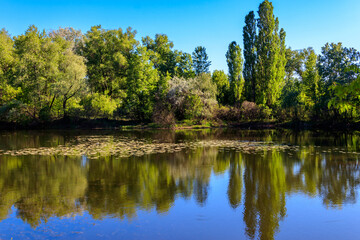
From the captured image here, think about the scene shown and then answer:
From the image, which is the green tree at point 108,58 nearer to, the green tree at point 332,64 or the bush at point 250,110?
the bush at point 250,110

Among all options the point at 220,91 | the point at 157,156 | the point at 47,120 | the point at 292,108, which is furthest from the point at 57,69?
the point at 292,108

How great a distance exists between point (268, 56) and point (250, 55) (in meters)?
2.76

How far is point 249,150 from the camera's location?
16.3m

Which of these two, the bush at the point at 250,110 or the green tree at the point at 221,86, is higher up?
the green tree at the point at 221,86

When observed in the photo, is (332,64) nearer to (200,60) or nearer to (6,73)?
(200,60)

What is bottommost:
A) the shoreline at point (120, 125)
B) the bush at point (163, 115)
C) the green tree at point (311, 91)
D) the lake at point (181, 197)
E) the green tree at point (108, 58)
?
the lake at point (181, 197)

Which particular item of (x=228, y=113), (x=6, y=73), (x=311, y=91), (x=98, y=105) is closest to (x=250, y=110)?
(x=228, y=113)

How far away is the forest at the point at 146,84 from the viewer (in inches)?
1459

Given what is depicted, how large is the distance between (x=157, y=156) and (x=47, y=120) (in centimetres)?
2981

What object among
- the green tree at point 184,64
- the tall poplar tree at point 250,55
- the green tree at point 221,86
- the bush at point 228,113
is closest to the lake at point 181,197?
the bush at point 228,113

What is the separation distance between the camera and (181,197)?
805cm

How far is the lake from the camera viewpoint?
5.85 meters

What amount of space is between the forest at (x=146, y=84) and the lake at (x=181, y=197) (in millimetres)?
25373

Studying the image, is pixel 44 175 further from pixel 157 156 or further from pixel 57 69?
pixel 57 69
